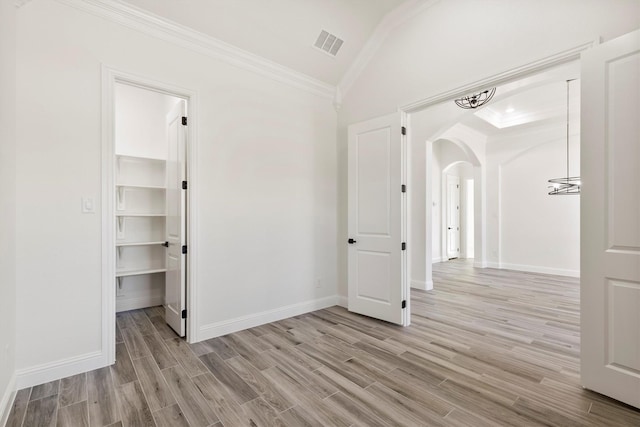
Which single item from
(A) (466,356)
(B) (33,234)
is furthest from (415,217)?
(B) (33,234)

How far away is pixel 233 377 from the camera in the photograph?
2.35 meters

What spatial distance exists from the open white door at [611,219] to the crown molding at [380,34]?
1.80 metres

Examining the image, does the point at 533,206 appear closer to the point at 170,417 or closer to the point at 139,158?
the point at 170,417

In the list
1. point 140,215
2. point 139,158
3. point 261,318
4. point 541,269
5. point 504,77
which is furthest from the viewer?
point 541,269

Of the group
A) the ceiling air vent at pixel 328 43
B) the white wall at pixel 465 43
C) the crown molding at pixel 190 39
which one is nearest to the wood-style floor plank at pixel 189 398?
the white wall at pixel 465 43

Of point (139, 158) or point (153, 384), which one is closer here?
point (153, 384)

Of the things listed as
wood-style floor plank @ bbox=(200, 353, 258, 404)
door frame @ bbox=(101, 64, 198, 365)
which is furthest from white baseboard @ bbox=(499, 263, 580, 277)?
door frame @ bbox=(101, 64, 198, 365)

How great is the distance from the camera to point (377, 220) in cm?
362

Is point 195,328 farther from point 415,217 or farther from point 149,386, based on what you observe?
point 415,217

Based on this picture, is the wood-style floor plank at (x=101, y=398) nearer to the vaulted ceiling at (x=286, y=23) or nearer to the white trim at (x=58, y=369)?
the white trim at (x=58, y=369)

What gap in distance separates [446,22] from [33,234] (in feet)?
13.5

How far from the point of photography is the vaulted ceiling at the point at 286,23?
9.30ft

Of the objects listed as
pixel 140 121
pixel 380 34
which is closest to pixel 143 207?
pixel 140 121

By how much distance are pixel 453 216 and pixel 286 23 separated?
26.7ft
